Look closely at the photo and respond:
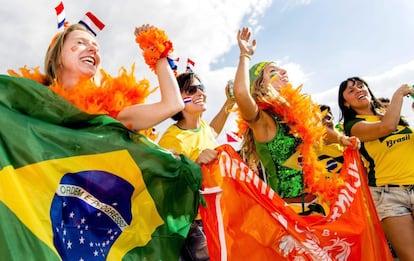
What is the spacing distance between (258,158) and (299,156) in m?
0.31

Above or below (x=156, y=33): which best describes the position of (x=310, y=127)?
below

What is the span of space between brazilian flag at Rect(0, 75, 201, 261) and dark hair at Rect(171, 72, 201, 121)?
4.24 ft

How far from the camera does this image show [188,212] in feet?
6.96

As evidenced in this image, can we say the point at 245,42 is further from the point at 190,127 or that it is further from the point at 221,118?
the point at 221,118

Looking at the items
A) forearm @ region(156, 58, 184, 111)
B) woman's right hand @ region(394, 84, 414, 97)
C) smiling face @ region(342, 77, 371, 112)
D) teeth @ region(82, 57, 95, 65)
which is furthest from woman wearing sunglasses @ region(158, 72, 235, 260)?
woman's right hand @ region(394, 84, 414, 97)

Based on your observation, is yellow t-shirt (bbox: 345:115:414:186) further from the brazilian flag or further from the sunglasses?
the brazilian flag

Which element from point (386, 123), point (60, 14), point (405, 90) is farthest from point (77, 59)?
point (405, 90)

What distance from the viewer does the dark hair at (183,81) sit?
336cm

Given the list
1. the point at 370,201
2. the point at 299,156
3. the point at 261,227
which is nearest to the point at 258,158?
the point at 299,156

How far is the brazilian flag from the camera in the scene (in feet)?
5.03

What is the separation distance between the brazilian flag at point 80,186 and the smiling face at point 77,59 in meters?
0.36

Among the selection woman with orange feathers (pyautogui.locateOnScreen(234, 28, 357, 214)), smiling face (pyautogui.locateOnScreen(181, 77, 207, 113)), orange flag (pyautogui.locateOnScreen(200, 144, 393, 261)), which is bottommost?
orange flag (pyautogui.locateOnScreen(200, 144, 393, 261))

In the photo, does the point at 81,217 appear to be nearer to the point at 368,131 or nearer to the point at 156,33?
the point at 156,33

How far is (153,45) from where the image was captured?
2.10 meters
